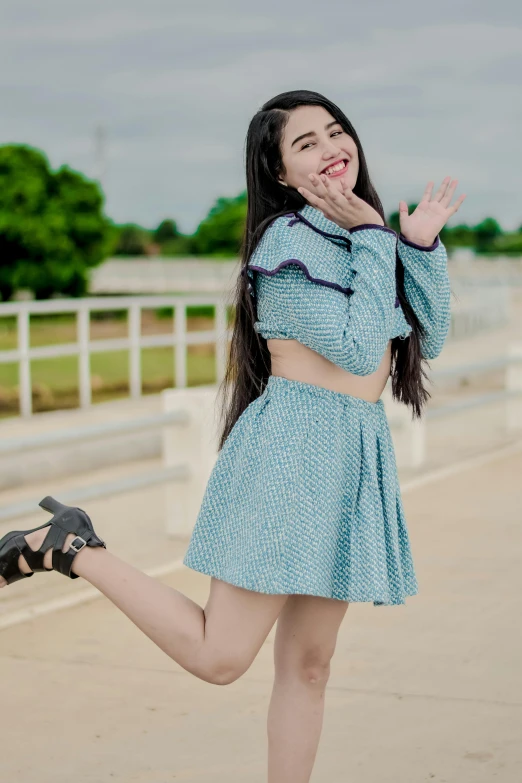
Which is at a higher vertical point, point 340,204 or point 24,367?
point 340,204

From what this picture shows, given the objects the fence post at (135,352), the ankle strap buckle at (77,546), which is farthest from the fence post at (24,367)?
the ankle strap buckle at (77,546)

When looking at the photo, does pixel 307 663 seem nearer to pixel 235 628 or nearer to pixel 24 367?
pixel 235 628

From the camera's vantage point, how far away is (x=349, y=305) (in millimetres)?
2705

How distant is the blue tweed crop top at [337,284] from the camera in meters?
2.67

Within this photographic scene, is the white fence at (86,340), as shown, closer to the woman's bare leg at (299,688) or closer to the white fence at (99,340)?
the white fence at (99,340)

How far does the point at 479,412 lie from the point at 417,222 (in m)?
10.4

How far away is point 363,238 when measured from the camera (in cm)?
275

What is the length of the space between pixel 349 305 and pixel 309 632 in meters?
0.73

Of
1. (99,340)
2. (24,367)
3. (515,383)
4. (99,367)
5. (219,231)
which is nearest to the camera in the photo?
(515,383)

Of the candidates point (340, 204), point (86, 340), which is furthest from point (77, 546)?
point (86, 340)

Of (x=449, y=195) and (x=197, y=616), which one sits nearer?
(x=197, y=616)

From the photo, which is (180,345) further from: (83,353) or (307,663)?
(307,663)

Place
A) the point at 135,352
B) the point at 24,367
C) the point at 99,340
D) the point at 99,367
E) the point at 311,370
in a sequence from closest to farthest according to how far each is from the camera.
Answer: the point at 311,370, the point at 24,367, the point at 135,352, the point at 99,340, the point at 99,367

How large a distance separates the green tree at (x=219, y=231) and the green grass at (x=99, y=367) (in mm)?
31835
